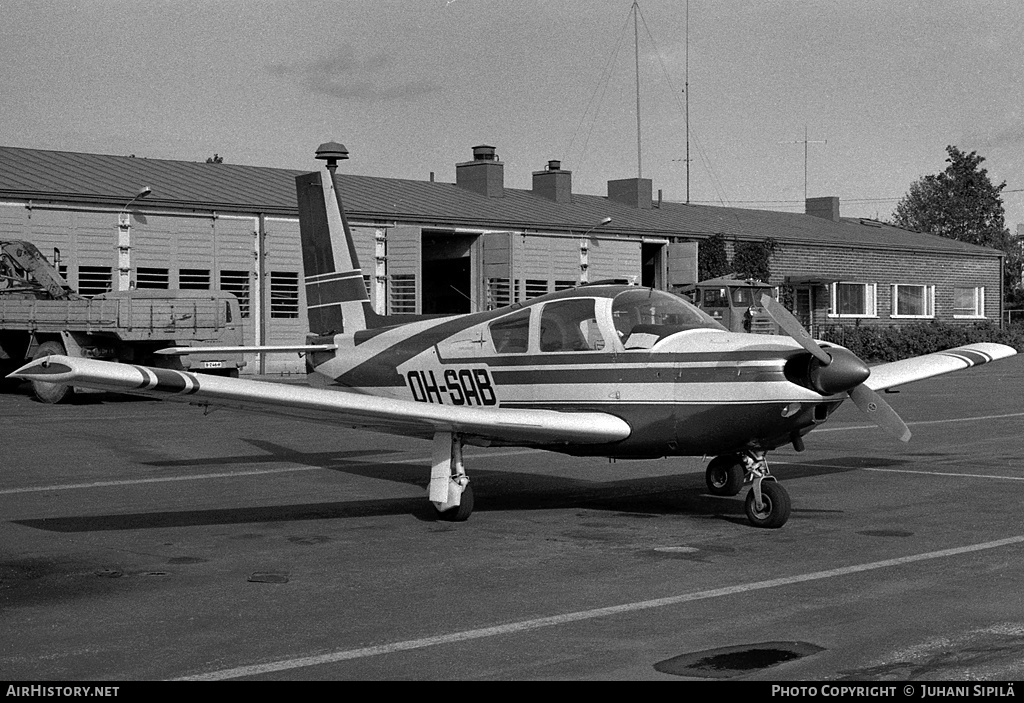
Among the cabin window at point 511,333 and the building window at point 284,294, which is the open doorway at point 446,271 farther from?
the cabin window at point 511,333

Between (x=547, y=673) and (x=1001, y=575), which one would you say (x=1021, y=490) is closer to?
(x=1001, y=575)

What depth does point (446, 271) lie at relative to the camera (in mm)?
46219

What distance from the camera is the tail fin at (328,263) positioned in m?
14.7

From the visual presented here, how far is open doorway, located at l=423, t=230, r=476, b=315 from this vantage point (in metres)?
42.2

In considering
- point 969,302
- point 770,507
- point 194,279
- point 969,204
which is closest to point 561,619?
point 770,507

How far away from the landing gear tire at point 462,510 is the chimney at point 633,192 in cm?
4180

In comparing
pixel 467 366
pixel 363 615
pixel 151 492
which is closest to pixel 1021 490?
pixel 467 366

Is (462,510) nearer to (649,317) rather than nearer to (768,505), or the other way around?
(649,317)

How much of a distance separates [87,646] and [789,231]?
49.5m

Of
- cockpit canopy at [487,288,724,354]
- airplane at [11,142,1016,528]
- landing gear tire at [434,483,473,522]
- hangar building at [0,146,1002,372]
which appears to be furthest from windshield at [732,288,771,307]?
landing gear tire at [434,483,473,522]

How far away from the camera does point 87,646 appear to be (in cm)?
659

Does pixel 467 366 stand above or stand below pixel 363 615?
above

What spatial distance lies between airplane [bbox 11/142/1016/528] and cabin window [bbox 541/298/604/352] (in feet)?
0.04

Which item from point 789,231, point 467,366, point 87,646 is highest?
point 789,231
